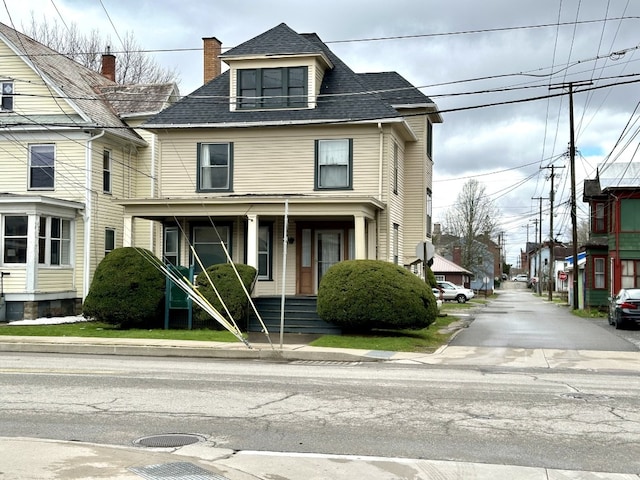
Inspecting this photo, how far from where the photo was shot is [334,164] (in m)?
26.5

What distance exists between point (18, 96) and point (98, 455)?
83.6ft

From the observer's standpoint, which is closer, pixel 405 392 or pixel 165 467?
pixel 165 467

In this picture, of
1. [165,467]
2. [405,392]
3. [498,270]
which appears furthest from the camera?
[498,270]

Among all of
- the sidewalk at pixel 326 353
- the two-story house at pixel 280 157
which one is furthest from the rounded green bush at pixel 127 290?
the sidewalk at pixel 326 353

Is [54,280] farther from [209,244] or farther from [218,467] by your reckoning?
[218,467]

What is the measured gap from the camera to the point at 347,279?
2130 centimetres

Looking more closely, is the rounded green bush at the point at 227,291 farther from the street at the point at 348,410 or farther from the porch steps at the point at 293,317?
the street at the point at 348,410

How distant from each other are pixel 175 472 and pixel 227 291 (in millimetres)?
16091

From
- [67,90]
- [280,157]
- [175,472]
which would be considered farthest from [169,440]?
[67,90]

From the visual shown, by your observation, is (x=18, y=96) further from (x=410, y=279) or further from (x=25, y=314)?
(x=410, y=279)

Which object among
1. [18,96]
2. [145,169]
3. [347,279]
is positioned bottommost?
[347,279]

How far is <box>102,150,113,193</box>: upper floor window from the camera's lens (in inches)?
1194

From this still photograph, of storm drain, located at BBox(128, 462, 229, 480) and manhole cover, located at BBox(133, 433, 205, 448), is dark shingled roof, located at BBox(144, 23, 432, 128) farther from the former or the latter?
storm drain, located at BBox(128, 462, 229, 480)

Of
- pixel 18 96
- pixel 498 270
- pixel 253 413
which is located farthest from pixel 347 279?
pixel 498 270
